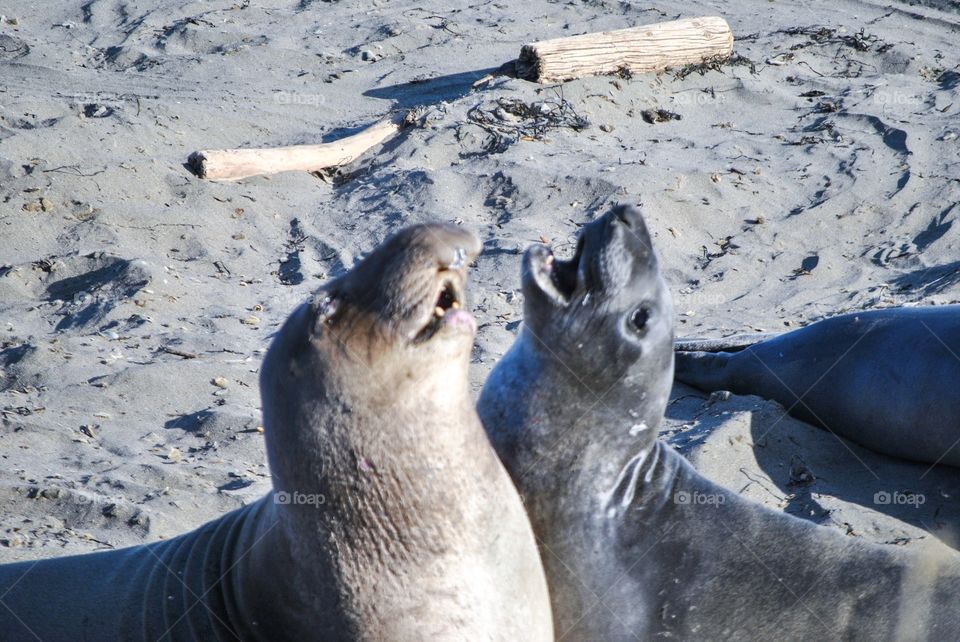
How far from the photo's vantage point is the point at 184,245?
676 centimetres

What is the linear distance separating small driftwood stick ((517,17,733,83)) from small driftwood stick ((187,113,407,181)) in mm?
1220

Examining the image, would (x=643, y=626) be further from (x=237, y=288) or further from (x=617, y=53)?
(x=617, y=53)

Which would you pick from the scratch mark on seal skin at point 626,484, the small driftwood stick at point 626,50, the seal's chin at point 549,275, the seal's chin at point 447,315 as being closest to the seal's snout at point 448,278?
the seal's chin at point 447,315

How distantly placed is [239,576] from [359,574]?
402 mm

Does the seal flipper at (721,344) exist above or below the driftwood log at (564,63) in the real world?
below

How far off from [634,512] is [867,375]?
2.41m

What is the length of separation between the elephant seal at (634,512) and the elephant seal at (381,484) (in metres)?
0.62
